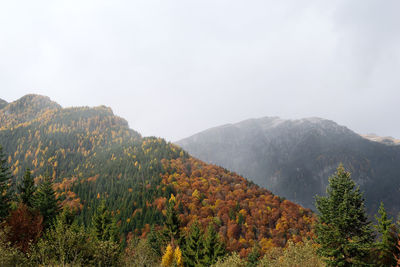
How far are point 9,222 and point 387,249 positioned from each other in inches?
2330

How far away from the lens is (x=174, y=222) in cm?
6322

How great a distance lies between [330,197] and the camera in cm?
3438

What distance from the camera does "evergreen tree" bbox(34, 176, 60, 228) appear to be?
46.2 meters

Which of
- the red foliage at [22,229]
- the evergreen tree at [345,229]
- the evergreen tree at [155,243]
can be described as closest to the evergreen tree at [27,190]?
the red foliage at [22,229]

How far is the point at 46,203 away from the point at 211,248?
37.0 meters

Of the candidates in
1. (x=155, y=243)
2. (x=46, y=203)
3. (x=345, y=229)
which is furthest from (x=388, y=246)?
(x=46, y=203)

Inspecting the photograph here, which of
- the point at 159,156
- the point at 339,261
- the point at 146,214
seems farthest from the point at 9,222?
the point at 159,156

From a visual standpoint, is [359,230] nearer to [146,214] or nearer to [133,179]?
[146,214]

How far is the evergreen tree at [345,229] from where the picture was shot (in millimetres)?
31062

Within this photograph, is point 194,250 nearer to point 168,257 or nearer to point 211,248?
point 211,248

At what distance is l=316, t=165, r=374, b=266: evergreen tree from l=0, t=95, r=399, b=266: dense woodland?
14cm

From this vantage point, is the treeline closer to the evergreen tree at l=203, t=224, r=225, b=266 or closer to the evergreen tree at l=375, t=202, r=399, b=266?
the evergreen tree at l=375, t=202, r=399, b=266

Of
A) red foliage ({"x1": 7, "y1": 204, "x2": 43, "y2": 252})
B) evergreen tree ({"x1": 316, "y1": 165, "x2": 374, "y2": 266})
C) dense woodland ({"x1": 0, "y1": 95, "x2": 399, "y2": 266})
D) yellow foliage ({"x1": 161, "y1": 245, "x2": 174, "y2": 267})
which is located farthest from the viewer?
yellow foliage ({"x1": 161, "y1": 245, "x2": 174, "y2": 267})

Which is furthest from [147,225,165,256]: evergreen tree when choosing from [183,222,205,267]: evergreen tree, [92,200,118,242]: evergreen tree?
[92,200,118,242]: evergreen tree
